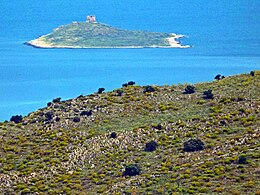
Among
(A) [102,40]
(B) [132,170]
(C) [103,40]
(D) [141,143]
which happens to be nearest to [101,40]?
(A) [102,40]

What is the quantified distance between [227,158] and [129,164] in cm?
484

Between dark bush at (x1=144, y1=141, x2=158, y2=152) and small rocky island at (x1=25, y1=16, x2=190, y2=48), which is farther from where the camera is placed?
small rocky island at (x1=25, y1=16, x2=190, y2=48)

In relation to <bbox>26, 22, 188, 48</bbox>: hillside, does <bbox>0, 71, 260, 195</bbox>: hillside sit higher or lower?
lower

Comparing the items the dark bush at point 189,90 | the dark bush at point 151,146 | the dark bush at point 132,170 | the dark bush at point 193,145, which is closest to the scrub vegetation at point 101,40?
the dark bush at point 189,90

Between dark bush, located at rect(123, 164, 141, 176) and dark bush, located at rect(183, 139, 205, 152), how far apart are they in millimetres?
2840

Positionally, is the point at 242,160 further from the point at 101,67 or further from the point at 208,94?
the point at 101,67

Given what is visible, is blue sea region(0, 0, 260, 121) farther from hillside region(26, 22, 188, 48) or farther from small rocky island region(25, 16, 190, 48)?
hillside region(26, 22, 188, 48)

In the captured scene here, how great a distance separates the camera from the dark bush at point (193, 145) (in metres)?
30.6

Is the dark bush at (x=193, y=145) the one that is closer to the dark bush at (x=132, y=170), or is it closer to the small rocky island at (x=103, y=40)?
the dark bush at (x=132, y=170)

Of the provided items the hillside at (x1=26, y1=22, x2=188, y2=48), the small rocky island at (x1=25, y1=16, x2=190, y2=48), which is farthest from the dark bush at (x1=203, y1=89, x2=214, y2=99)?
the hillside at (x1=26, y1=22, x2=188, y2=48)

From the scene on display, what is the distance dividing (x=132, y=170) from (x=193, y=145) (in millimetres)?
3522

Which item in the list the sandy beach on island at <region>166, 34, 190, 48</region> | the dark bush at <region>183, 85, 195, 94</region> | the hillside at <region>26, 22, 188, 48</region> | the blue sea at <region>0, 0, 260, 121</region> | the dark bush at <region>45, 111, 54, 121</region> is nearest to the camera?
the dark bush at <region>45, 111, 54, 121</region>

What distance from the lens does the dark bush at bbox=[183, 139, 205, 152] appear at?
101 ft

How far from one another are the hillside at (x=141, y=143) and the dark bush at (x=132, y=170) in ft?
0.18
